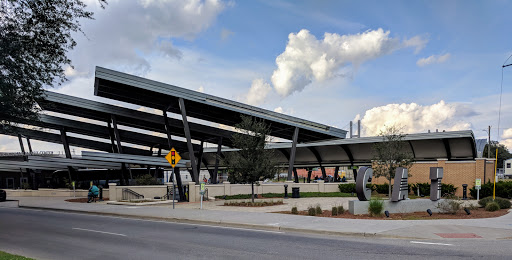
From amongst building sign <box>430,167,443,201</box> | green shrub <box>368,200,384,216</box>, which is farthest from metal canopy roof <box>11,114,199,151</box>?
building sign <box>430,167,443,201</box>

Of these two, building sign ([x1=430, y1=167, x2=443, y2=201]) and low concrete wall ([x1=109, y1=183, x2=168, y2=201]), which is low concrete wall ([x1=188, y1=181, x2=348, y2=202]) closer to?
low concrete wall ([x1=109, y1=183, x2=168, y2=201])

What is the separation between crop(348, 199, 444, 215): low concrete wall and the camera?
62.4 feet

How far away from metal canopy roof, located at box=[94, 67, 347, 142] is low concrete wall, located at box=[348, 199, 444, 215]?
56.8ft

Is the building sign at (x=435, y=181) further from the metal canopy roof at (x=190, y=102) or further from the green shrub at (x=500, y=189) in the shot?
the metal canopy roof at (x=190, y=102)

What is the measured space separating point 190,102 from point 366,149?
2804 centimetres

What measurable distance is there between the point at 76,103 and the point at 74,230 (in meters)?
24.4

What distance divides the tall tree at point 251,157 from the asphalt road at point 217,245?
11.2 m

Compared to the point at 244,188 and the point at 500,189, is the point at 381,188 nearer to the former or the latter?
the point at 500,189

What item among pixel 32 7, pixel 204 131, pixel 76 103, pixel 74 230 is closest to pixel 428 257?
pixel 74 230

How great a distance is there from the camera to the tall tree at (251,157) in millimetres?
27141

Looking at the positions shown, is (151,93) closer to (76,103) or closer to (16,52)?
(76,103)

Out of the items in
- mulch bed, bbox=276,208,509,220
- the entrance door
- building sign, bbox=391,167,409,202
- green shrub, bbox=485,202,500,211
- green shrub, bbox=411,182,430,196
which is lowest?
the entrance door

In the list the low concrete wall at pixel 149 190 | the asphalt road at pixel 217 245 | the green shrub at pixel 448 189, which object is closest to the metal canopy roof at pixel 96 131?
the low concrete wall at pixel 149 190

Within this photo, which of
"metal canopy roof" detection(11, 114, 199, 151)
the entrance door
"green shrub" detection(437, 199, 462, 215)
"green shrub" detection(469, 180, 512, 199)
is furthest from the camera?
the entrance door
